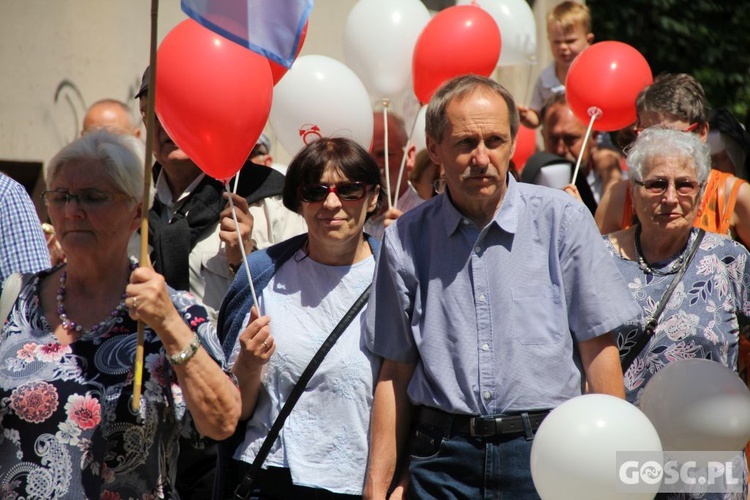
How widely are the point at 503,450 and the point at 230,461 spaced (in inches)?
42.5

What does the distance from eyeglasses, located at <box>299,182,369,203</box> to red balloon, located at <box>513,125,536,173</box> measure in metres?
2.50

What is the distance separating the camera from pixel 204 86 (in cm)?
394

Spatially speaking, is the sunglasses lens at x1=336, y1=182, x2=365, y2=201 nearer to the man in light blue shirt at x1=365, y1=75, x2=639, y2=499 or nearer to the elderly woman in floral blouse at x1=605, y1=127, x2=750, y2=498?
the man in light blue shirt at x1=365, y1=75, x2=639, y2=499

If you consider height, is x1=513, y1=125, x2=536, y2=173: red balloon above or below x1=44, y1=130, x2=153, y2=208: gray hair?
below

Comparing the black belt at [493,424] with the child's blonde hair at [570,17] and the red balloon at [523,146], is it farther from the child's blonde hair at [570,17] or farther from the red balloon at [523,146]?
the child's blonde hair at [570,17]

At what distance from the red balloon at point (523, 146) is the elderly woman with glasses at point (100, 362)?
3292 millimetres

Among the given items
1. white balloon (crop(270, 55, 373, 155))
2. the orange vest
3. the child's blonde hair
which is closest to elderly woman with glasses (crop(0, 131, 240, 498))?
white balloon (crop(270, 55, 373, 155))

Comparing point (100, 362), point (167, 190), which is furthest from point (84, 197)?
point (167, 190)

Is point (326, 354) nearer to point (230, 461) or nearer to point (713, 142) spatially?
point (230, 461)

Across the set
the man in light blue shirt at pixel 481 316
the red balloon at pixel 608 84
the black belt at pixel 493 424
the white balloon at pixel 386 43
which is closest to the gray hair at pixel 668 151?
the man in light blue shirt at pixel 481 316

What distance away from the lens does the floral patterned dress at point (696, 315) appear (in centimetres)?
379

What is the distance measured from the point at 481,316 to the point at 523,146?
10.5ft

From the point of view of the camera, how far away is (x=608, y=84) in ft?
16.8

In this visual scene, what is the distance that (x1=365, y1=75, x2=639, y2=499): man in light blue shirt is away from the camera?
3.25 m
